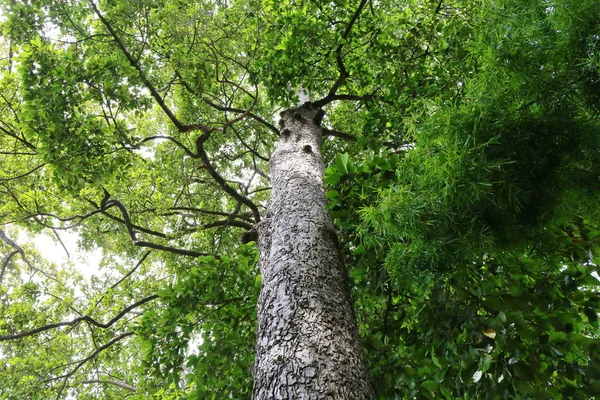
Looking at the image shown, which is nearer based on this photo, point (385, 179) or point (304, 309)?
point (304, 309)

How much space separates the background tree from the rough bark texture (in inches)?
11.1

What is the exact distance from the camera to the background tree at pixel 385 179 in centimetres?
167

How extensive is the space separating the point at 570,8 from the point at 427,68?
3239 millimetres

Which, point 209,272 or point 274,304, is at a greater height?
point 209,272

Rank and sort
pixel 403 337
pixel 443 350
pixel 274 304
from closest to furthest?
pixel 274 304 < pixel 443 350 < pixel 403 337

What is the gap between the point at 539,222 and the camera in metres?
1.83

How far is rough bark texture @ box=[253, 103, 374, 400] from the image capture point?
5.68 ft

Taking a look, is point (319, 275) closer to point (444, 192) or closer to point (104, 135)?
point (444, 192)

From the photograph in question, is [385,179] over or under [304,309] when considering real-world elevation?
over

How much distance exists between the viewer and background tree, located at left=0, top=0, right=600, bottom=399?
5.46 ft

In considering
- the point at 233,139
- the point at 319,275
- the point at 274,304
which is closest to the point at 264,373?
the point at 274,304

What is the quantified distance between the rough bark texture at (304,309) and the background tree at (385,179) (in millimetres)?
282

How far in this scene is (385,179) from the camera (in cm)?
250

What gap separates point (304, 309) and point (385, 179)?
0.96 metres
